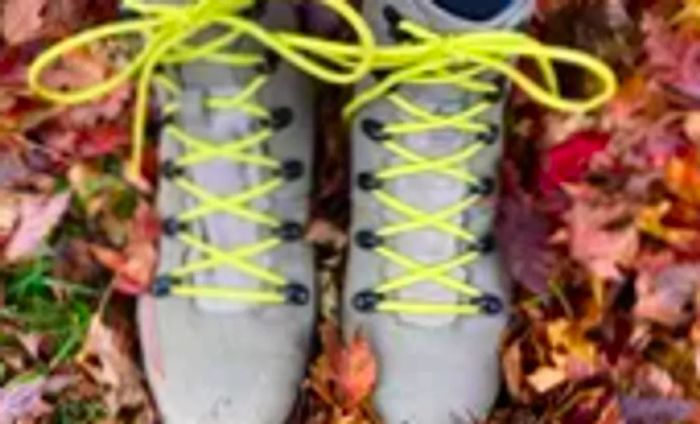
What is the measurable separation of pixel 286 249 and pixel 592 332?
0.27m

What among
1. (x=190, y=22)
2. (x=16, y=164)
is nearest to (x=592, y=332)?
(x=190, y=22)

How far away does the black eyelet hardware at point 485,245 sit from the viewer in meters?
1.35

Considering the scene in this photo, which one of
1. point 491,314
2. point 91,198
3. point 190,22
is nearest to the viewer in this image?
point 190,22

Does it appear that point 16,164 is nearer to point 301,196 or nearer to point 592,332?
point 301,196

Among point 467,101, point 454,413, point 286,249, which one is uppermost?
point 467,101

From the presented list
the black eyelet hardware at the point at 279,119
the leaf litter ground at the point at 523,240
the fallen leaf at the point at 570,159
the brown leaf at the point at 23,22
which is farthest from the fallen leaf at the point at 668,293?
the brown leaf at the point at 23,22

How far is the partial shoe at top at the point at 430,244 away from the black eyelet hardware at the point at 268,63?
73 mm

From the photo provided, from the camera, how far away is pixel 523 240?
4.49 ft

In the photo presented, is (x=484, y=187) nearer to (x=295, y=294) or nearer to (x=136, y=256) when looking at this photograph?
(x=295, y=294)

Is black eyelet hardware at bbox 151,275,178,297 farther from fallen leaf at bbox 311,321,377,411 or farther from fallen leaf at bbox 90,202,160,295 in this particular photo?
fallen leaf at bbox 311,321,377,411

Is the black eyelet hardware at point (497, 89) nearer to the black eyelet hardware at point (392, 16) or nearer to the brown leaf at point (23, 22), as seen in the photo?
the black eyelet hardware at point (392, 16)

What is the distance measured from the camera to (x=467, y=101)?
1.32 metres

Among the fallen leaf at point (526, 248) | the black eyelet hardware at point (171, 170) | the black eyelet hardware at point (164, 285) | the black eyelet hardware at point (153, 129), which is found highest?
the black eyelet hardware at point (153, 129)

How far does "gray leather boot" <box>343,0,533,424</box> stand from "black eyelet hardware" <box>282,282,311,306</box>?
0.13 ft
